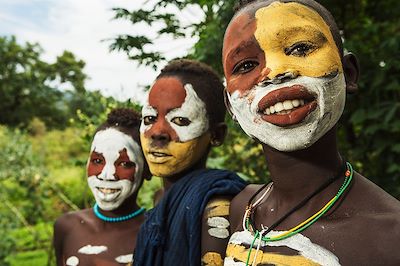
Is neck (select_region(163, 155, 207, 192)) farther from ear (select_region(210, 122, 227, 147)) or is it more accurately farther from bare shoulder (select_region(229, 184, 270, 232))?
bare shoulder (select_region(229, 184, 270, 232))

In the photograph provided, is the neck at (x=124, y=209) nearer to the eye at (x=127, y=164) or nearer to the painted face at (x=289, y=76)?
the eye at (x=127, y=164)

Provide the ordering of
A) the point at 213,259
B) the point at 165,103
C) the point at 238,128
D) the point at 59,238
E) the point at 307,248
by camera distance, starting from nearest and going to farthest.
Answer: the point at 307,248 → the point at 213,259 → the point at 165,103 → the point at 59,238 → the point at 238,128

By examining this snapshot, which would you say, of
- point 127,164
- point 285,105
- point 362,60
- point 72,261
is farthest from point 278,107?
point 362,60

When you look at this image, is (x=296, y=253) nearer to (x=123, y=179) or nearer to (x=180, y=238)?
(x=180, y=238)

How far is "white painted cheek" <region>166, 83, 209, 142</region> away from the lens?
1894 mm

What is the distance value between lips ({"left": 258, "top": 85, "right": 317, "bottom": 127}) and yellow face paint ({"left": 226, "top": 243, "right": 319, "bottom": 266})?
36cm

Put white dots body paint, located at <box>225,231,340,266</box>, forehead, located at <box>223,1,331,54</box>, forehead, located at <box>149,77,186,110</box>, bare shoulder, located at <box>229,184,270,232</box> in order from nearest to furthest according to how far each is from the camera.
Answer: white dots body paint, located at <box>225,231,340,266</box> < forehead, located at <box>223,1,331,54</box> < bare shoulder, located at <box>229,184,270,232</box> < forehead, located at <box>149,77,186,110</box>

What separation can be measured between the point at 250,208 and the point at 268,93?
42 cm

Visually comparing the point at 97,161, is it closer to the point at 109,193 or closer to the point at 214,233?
the point at 109,193

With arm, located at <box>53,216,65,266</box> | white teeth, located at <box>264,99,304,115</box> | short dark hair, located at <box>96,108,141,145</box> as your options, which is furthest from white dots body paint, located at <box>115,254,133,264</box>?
white teeth, located at <box>264,99,304,115</box>

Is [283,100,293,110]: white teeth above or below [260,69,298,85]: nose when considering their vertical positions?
below

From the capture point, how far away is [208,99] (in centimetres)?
196

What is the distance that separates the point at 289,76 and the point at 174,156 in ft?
2.62

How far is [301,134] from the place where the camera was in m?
1.25
